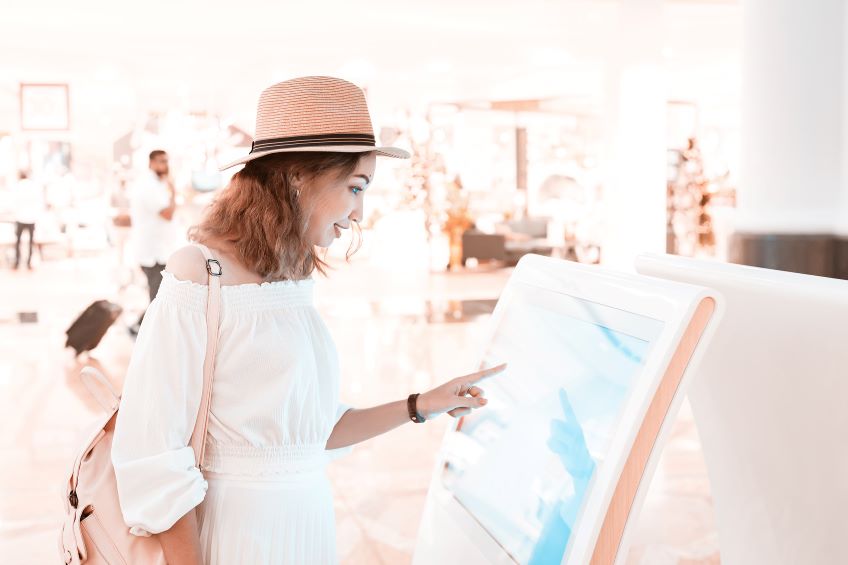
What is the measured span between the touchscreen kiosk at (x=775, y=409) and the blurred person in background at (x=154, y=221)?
22.5ft

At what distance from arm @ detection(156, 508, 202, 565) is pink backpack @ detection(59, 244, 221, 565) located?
0.04 feet

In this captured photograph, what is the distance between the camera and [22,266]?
52.1 ft

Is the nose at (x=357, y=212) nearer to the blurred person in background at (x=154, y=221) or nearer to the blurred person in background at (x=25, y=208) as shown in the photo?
the blurred person in background at (x=154, y=221)

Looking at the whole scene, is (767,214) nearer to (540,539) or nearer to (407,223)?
(540,539)

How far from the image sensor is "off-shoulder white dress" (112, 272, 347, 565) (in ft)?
4.20

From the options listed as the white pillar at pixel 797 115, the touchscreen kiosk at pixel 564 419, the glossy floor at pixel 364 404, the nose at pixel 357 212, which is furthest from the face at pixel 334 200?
the white pillar at pixel 797 115

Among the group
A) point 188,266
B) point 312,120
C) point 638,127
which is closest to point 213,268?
point 188,266

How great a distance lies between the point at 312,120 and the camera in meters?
1.40

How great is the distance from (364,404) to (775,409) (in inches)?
184

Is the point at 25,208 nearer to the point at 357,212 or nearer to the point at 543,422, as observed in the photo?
the point at 357,212

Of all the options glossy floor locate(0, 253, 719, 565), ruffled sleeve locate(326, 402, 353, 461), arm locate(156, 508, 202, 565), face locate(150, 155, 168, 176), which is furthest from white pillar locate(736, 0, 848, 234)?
face locate(150, 155, 168, 176)

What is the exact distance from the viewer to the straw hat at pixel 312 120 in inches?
54.7

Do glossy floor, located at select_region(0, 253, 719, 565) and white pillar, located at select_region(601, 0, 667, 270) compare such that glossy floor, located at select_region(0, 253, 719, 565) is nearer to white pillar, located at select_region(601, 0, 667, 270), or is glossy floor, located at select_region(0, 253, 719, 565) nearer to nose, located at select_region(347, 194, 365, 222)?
nose, located at select_region(347, 194, 365, 222)

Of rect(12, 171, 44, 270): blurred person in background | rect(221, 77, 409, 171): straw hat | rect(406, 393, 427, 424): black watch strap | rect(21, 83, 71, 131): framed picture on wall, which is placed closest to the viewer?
rect(221, 77, 409, 171): straw hat
